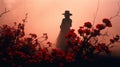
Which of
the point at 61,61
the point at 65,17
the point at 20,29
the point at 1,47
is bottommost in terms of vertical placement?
the point at 61,61

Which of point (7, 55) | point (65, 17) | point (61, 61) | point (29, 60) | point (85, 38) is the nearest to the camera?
point (85, 38)

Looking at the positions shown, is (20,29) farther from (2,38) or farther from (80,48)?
(80,48)

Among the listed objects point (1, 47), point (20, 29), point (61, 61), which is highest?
point (20, 29)

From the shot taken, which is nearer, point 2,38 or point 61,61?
point 61,61

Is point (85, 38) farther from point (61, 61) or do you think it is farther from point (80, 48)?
point (61, 61)

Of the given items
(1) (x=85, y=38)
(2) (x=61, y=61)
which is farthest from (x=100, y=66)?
(1) (x=85, y=38)

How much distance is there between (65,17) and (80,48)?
34.5 feet

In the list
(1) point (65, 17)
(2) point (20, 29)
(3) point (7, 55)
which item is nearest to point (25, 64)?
(3) point (7, 55)

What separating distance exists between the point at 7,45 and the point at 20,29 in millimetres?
1444

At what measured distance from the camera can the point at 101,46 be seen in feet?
48.8

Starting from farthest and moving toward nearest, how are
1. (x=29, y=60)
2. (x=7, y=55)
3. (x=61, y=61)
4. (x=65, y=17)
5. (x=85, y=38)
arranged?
(x=65, y=17) < (x=7, y=55) < (x=29, y=60) < (x=61, y=61) < (x=85, y=38)

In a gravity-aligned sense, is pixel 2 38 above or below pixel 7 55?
above

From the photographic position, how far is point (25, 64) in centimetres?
1772

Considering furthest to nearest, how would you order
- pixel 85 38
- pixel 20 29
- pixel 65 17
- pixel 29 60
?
1. pixel 65 17
2. pixel 20 29
3. pixel 29 60
4. pixel 85 38
